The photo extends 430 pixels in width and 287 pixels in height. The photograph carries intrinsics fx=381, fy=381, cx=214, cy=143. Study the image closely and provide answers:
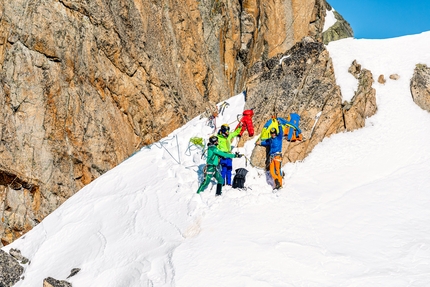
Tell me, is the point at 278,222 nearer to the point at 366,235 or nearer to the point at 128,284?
the point at 366,235

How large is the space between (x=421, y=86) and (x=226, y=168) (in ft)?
29.2

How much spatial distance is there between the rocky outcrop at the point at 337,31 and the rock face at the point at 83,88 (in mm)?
13863

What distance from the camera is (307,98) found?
46.0 ft

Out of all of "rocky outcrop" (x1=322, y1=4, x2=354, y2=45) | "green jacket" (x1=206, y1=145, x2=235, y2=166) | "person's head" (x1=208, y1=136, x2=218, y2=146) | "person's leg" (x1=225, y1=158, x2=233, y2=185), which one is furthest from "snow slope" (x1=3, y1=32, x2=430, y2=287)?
"rocky outcrop" (x1=322, y1=4, x2=354, y2=45)

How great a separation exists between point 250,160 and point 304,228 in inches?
152

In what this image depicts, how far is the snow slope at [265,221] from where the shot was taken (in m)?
8.00

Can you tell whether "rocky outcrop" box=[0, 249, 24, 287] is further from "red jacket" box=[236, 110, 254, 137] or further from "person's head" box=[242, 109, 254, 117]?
"person's head" box=[242, 109, 254, 117]

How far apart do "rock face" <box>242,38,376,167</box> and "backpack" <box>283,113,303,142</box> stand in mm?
172

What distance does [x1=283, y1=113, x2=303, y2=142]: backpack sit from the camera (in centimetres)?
1306

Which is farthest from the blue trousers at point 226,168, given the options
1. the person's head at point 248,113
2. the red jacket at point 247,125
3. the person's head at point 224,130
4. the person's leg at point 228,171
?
the person's head at point 248,113

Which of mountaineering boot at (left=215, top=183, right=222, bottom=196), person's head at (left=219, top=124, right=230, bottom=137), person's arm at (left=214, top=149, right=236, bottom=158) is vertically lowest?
mountaineering boot at (left=215, top=183, right=222, bottom=196)

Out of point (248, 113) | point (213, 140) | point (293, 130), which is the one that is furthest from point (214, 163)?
point (248, 113)

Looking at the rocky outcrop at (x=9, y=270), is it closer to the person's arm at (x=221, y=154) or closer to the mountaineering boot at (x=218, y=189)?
the mountaineering boot at (x=218, y=189)

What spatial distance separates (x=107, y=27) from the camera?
1686 centimetres
